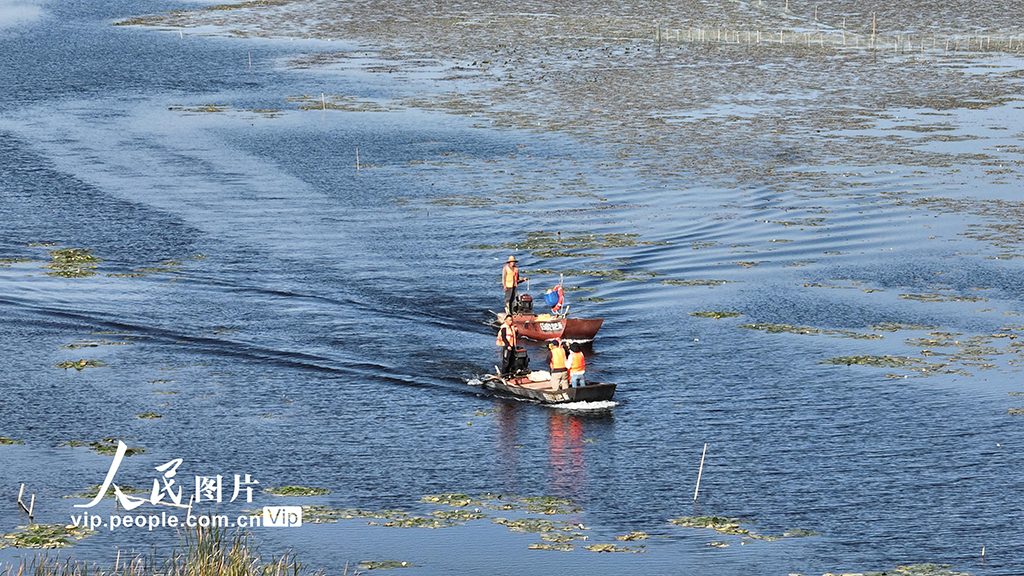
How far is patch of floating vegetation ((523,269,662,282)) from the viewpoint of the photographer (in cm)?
5453

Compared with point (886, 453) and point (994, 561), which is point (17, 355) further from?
point (994, 561)

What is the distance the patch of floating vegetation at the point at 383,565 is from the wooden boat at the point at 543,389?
462 inches

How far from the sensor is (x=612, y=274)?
55.2 m

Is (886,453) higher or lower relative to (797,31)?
lower

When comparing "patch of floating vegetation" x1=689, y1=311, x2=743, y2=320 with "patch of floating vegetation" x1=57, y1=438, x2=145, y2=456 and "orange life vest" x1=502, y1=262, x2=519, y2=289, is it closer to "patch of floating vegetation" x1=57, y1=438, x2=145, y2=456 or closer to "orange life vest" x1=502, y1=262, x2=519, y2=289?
"orange life vest" x1=502, y1=262, x2=519, y2=289

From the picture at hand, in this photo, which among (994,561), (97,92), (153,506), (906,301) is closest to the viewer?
(994,561)

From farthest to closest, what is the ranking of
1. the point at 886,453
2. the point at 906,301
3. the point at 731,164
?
the point at 731,164
the point at 906,301
the point at 886,453

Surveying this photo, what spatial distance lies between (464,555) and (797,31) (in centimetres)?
11345

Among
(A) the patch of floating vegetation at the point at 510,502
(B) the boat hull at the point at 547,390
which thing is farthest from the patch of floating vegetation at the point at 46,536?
(B) the boat hull at the point at 547,390

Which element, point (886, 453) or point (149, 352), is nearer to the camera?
point (886, 453)

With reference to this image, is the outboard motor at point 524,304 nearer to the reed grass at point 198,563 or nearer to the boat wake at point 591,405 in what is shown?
the boat wake at point 591,405

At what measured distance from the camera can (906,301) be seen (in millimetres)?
51219

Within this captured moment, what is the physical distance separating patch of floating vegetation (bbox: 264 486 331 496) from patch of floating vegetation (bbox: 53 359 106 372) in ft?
42.6

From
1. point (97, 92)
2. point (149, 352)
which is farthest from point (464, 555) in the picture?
point (97, 92)
